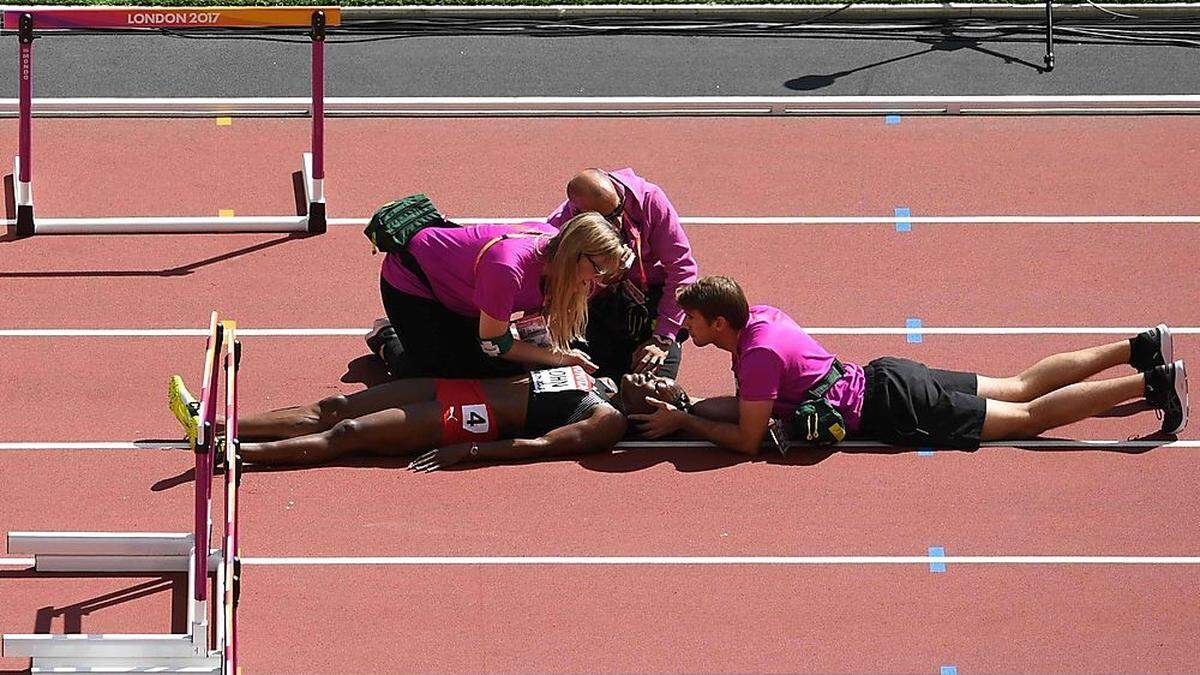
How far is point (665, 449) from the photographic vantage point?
899 centimetres

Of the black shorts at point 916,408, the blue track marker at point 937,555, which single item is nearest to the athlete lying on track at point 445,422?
the black shorts at point 916,408

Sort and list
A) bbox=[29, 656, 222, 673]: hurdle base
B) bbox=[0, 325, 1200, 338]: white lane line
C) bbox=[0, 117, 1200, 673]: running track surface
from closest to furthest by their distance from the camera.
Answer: bbox=[29, 656, 222, 673]: hurdle base < bbox=[0, 117, 1200, 673]: running track surface < bbox=[0, 325, 1200, 338]: white lane line

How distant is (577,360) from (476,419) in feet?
1.76

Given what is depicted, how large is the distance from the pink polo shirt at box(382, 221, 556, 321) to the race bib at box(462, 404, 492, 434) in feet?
1.47

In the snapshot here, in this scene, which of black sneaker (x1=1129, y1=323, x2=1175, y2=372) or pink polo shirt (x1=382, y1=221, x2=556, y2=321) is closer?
pink polo shirt (x1=382, y1=221, x2=556, y2=321)

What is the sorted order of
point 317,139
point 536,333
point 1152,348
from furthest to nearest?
1. point 317,139
2. point 1152,348
3. point 536,333

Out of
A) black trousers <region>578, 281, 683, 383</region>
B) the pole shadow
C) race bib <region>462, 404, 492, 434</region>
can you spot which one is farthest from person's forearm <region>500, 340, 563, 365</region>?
the pole shadow

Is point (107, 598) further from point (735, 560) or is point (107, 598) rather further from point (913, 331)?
point (913, 331)

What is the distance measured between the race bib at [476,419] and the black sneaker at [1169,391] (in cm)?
304

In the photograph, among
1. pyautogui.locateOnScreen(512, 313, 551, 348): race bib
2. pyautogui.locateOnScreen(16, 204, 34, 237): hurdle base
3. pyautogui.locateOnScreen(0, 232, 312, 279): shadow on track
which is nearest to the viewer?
pyautogui.locateOnScreen(512, 313, 551, 348): race bib

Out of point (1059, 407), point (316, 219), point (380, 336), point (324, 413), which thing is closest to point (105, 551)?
point (324, 413)

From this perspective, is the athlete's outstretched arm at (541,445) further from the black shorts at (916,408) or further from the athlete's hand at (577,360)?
the black shorts at (916,408)

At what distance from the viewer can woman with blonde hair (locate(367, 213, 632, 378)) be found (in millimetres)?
8203

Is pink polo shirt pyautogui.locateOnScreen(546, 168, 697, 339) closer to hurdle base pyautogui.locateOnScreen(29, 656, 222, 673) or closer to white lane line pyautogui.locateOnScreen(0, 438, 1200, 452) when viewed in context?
white lane line pyautogui.locateOnScreen(0, 438, 1200, 452)
